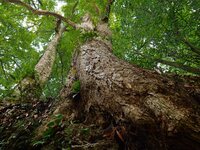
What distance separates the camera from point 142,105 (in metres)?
2.15

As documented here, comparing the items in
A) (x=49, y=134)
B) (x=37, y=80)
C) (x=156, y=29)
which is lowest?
(x=49, y=134)

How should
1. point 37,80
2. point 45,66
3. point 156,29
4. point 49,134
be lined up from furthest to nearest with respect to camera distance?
point 156,29, point 45,66, point 37,80, point 49,134

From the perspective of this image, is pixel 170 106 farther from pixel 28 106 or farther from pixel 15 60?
pixel 15 60

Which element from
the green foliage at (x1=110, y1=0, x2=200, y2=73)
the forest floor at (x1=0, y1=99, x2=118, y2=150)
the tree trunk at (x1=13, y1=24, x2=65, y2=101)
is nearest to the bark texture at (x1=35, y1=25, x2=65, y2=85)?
the tree trunk at (x1=13, y1=24, x2=65, y2=101)

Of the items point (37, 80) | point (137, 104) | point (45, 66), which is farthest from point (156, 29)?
point (137, 104)

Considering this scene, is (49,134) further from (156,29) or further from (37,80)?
(156,29)

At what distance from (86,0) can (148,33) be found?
233 cm

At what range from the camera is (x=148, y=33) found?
7.66 meters

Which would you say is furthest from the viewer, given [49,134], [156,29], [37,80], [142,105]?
[156,29]

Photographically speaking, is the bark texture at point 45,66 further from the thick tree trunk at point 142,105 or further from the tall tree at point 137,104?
the thick tree trunk at point 142,105

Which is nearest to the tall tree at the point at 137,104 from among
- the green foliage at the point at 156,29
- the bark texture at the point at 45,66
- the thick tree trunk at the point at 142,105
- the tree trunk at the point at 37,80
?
the thick tree trunk at the point at 142,105

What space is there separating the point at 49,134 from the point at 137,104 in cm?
107

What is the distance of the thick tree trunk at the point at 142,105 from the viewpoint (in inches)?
70.5

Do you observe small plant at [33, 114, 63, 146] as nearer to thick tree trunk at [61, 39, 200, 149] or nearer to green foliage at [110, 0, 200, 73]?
thick tree trunk at [61, 39, 200, 149]
